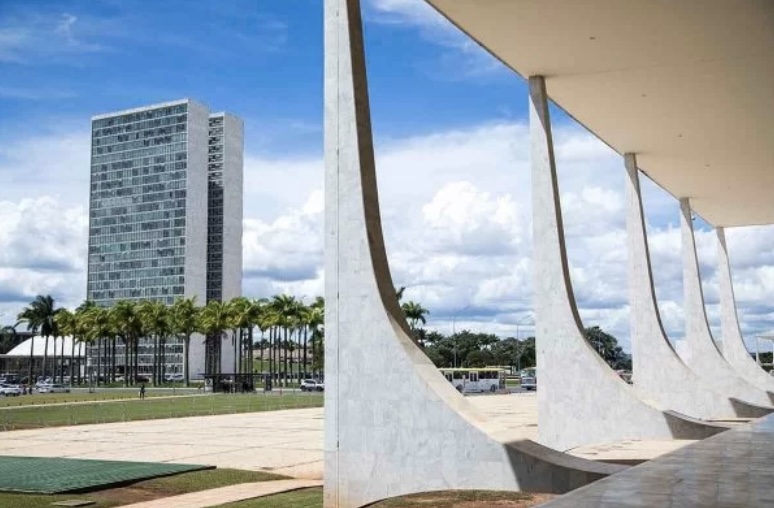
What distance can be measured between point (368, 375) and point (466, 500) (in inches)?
128

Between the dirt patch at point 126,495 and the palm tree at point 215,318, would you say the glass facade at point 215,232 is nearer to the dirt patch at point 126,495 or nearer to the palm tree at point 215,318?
the palm tree at point 215,318

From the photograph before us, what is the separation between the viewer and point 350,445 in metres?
11.8

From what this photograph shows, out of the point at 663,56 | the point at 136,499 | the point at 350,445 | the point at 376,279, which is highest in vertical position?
the point at 663,56

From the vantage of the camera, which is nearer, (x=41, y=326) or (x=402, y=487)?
(x=402, y=487)

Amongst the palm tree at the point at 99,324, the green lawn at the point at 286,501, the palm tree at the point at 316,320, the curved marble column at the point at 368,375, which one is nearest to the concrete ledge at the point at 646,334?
the green lawn at the point at 286,501

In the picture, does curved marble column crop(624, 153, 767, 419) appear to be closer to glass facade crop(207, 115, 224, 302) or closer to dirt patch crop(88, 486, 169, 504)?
dirt patch crop(88, 486, 169, 504)

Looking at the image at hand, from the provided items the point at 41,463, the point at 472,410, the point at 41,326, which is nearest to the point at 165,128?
the point at 41,326

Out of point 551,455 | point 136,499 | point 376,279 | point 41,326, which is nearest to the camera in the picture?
point 551,455

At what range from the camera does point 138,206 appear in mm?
138625

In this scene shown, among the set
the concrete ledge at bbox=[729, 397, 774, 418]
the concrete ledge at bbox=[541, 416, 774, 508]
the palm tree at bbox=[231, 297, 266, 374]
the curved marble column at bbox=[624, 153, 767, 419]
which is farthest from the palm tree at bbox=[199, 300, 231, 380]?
the concrete ledge at bbox=[541, 416, 774, 508]

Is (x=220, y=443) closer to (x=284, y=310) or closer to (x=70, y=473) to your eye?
(x=70, y=473)

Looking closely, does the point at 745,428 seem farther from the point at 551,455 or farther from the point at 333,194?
the point at 333,194

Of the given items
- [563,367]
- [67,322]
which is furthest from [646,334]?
[67,322]

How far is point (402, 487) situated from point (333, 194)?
13.5 feet
